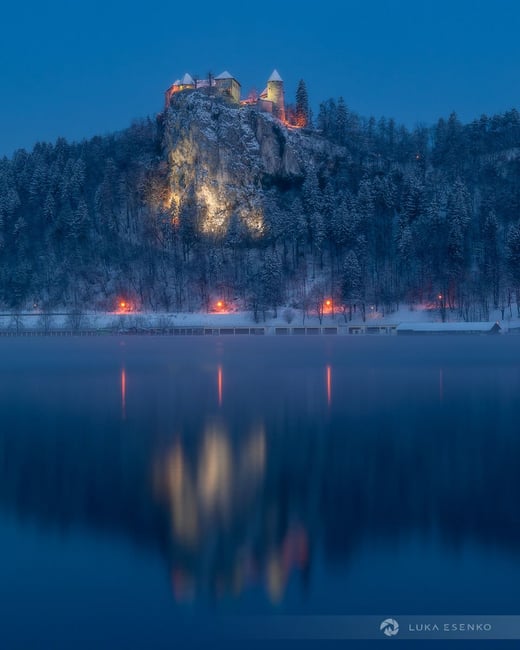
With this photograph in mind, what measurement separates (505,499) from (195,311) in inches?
3698

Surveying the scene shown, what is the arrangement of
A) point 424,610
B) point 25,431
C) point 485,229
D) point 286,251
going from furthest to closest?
point 286,251 → point 485,229 → point 25,431 → point 424,610

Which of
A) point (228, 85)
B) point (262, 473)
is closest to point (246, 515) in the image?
point (262, 473)

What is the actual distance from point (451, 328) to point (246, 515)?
251 ft

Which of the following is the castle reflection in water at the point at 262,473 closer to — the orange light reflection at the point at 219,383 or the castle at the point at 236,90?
the orange light reflection at the point at 219,383

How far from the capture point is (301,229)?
110500 millimetres

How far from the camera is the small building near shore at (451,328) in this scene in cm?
8269

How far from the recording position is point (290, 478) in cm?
1343

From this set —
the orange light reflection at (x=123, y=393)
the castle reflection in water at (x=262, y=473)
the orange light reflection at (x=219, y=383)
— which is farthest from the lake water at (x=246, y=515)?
the orange light reflection at (x=219, y=383)

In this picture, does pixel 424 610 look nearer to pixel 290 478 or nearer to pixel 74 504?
pixel 290 478

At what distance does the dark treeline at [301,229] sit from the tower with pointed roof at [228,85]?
46.4 ft

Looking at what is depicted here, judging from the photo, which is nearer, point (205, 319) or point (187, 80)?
point (205, 319)

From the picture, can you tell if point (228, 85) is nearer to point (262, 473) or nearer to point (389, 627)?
point (262, 473)

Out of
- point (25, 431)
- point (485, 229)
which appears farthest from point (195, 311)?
point (25, 431)

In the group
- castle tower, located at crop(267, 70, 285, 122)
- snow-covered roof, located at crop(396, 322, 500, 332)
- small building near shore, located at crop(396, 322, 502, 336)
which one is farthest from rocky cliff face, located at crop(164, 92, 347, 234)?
snow-covered roof, located at crop(396, 322, 500, 332)
